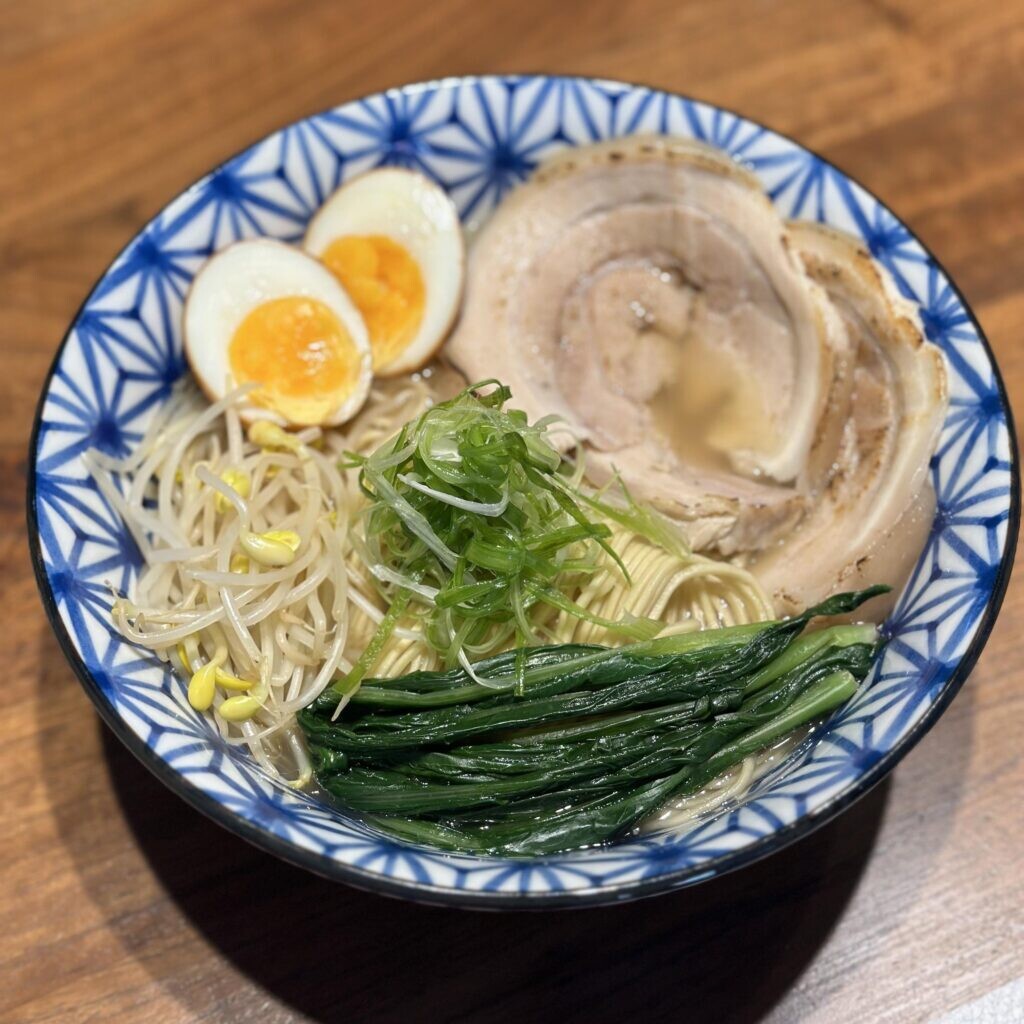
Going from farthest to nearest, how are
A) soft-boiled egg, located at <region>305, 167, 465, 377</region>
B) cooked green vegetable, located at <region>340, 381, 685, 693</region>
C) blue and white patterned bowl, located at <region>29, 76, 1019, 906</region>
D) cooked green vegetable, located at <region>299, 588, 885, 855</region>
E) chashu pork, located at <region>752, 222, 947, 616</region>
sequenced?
1. soft-boiled egg, located at <region>305, 167, 465, 377</region>
2. chashu pork, located at <region>752, 222, 947, 616</region>
3. cooked green vegetable, located at <region>340, 381, 685, 693</region>
4. cooked green vegetable, located at <region>299, 588, 885, 855</region>
5. blue and white patterned bowl, located at <region>29, 76, 1019, 906</region>

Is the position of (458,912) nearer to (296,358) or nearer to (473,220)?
(296,358)

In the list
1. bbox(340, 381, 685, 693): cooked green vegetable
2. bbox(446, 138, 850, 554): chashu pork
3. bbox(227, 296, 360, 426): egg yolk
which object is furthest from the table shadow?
bbox(227, 296, 360, 426): egg yolk

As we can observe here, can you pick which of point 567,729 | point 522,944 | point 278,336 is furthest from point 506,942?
point 278,336

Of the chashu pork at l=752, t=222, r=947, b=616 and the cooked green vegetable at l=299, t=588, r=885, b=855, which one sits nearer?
the cooked green vegetable at l=299, t=588, r=885, b=855

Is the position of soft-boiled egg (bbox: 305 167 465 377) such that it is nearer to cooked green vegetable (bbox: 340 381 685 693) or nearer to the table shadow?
cooked green vegetable (bbox: 340 381 685 693)

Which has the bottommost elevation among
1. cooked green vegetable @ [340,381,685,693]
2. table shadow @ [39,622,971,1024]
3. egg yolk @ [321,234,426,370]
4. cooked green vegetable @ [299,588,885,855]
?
table shadow @ [39,622,971,1024]

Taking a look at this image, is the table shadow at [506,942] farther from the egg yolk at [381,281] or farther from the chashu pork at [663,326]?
the egg yolk at [381,281]
